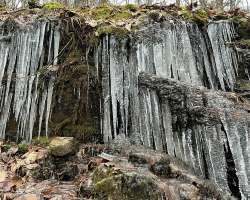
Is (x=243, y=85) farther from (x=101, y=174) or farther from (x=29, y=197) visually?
(x=29, y=197)

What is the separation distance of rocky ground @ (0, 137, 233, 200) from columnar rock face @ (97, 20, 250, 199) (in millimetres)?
450

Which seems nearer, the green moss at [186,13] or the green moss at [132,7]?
the green moss at [186,13]

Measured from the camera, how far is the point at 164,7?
11273mm

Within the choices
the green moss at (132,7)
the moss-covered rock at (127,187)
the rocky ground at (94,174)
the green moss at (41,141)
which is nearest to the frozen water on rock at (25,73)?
the green moss at (41,141)

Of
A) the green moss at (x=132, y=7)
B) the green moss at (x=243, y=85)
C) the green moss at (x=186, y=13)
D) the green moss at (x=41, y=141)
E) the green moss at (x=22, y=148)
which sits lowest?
the green moss at (x=22, y=148)

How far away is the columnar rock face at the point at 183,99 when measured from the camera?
27.2ft

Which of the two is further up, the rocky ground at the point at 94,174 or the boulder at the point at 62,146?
the boulder at the point at 62,146

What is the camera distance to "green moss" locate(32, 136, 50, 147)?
8.86m

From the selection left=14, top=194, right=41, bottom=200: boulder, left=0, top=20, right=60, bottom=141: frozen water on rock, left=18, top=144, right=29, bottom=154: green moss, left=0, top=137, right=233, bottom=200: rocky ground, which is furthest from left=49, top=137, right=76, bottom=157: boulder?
left=14, top=194, right=41, bottom=200: boulder

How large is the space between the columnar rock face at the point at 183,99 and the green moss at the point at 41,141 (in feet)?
4.16

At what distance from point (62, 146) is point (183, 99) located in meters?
2.76

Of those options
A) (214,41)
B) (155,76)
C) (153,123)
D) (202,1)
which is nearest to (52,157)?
(153,123)

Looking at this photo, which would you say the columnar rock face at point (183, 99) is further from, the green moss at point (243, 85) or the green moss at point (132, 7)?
the green moss at point (132, 7)

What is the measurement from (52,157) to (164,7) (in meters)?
5.45
